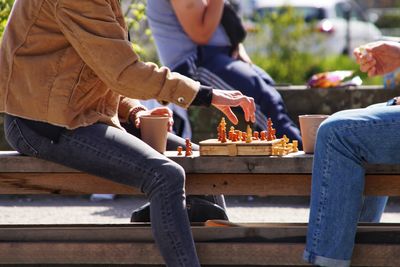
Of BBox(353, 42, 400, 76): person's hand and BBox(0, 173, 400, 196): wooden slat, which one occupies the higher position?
BBox(353, 42, 400, 76): person's hand

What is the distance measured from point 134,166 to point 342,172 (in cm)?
75

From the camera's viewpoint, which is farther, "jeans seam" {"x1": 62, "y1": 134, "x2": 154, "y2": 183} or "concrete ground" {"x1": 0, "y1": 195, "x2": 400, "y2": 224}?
"concrete ground" {"x1": 0, "y1": 195, "x2": 400, "y2": 224}

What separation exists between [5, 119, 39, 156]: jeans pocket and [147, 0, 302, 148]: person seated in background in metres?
2.41

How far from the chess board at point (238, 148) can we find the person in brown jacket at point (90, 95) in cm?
13

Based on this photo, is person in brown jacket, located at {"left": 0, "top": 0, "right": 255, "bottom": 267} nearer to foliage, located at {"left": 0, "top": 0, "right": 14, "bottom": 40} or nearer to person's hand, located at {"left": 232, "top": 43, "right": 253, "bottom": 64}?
person's hand, located at {"left": 232, "top": 43, "right": 253, "bottom": 64}

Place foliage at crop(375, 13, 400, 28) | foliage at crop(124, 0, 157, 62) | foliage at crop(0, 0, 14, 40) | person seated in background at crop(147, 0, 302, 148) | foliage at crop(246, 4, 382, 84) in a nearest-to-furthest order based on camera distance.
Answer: person seated in background at crop(147, 0, 302, 148) → foliage at crop(0, 0, 14, 40) → foliage at crop(124, 0, 157, 62) → foliage at crop(246, 4, 382, 84) → foliage at crop(375, 13, 400, 28)

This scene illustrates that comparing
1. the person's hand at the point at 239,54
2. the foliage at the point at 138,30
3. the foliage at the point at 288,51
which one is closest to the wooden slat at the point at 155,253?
the person's hand at the point at 239,54

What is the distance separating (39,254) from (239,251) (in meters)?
0.78

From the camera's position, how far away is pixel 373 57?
4.60 m

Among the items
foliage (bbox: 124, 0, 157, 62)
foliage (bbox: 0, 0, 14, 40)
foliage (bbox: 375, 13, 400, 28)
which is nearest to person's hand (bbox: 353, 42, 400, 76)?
foliage (bbox: 124, 0, 157, 62)

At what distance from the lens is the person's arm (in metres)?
6.66

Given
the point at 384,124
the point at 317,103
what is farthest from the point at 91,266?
the point at 317,103

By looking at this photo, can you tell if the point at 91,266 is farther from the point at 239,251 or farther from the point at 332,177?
the point at 332,177

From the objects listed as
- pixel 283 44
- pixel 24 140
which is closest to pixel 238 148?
pixel 24 140
